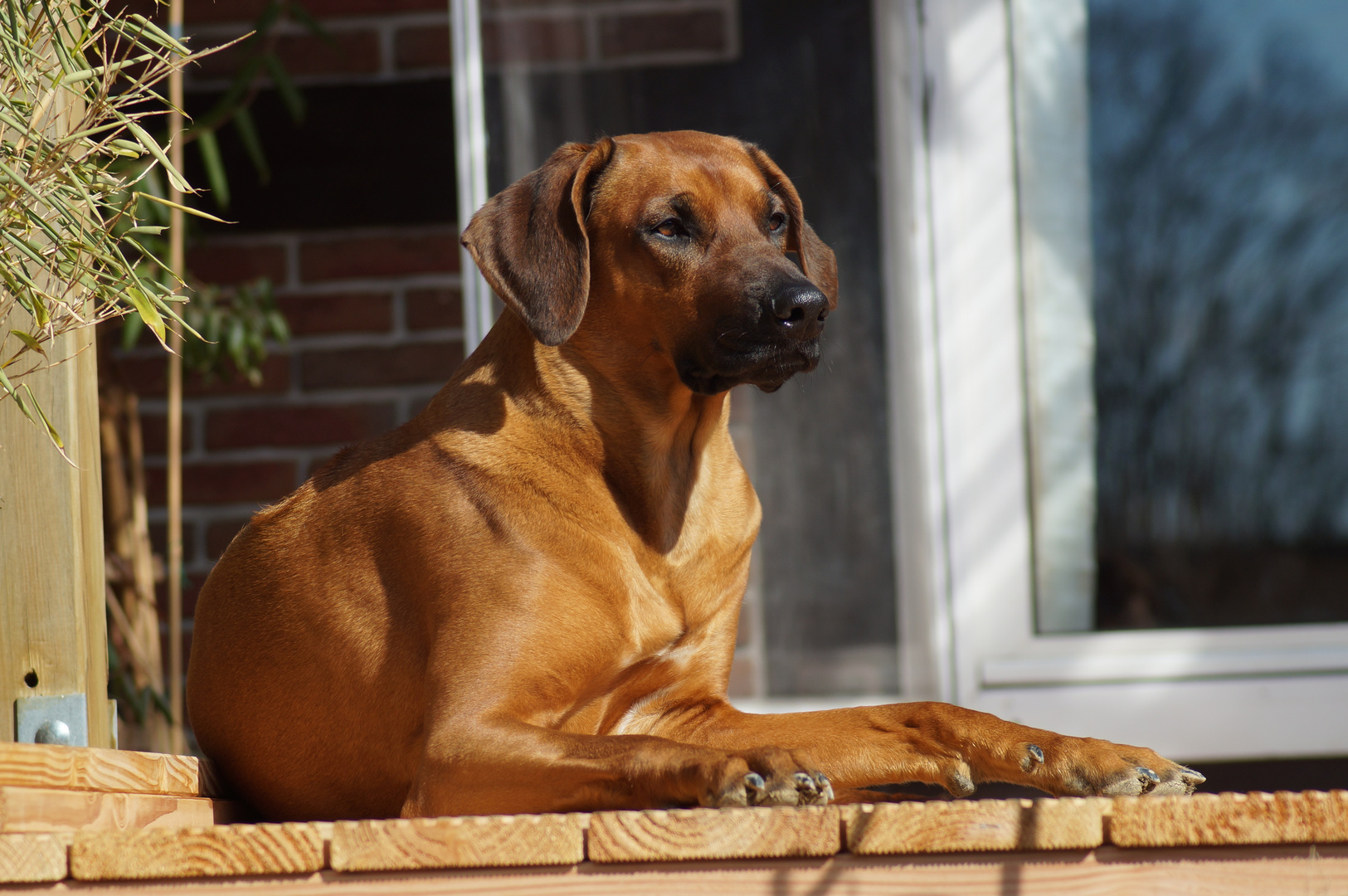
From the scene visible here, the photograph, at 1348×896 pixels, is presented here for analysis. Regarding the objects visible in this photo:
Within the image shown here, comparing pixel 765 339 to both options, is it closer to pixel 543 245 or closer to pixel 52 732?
pixel 543 245

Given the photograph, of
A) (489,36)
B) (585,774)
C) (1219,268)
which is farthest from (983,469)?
(585,774)

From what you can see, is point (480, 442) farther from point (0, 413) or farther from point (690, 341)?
point (0, 413)

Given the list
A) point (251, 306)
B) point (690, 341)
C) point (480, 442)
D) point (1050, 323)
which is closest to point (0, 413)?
point (480, 442)

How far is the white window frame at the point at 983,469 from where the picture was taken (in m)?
3.13

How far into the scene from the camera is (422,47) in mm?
3676

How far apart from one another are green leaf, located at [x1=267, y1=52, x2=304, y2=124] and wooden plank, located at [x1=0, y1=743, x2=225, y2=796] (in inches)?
85.5

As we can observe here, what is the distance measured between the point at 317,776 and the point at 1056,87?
8.44 ft

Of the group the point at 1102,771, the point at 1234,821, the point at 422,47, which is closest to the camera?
the point at 1234,821

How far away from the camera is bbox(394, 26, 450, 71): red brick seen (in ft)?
12.1

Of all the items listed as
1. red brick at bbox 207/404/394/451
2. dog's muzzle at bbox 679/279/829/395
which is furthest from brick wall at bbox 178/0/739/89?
dog's muzzle at bbox 679/279/829/395

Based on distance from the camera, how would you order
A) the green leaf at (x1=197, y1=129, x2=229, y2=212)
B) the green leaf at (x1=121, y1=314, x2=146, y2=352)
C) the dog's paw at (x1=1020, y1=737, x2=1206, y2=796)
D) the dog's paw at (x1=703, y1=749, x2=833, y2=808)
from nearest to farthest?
the dog's paw at (x1=703, y1=749, x2=833, y2=808) < the dog's paw at (x1=1020, y1=737, x2=1206, y2=796) < the green leaf at (x1=121, y1=314, x2=146, y2=352) < the green leaf at (x1=197, y1=129, x2=229, y2=212)

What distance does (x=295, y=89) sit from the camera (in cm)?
364

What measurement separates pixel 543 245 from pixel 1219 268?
2.14 meters

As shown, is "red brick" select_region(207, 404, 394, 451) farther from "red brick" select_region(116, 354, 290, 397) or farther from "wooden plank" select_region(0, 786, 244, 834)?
"wooden plank" select_region(0, 786, 244, 834)
